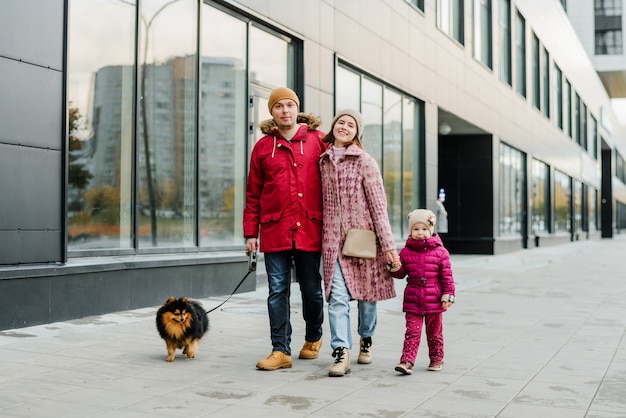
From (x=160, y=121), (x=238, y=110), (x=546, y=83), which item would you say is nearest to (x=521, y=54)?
(x=546, y=83)

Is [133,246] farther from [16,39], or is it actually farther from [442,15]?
[442,15]

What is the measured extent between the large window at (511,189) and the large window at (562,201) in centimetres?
921

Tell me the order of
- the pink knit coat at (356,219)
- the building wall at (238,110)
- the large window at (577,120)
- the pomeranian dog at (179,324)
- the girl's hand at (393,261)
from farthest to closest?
the large window at (577,120)
the building wall at (238,110)
the pomeranian dog at (179,324)
the pink knit coat at (356,219)
the girl's hand at (393,261)

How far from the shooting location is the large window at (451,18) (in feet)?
72.5

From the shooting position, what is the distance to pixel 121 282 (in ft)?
29.6

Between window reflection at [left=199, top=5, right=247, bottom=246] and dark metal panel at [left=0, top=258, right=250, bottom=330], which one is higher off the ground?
window reflection at [left=199, top=5, right=247, bottom=246]

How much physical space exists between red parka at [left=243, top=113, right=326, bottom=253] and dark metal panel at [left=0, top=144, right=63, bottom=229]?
2864 millimetres

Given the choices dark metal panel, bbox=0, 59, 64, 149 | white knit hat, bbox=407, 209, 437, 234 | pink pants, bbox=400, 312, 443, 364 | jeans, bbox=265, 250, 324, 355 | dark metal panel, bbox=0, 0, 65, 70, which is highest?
dark metal panel, bbox=0, 0, 65, 70

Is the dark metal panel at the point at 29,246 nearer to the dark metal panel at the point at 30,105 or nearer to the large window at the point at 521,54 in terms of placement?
the dark metal panel at the point at 30,105

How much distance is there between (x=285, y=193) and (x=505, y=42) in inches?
999

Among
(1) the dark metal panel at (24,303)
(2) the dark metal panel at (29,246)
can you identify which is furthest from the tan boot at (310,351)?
(2) the dark metal panel at (29,246)

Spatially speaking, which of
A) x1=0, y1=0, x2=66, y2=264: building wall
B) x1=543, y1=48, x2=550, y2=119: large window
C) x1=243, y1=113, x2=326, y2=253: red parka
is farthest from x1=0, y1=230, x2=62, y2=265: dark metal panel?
x1=543, y1=48, x2=550, y2=119: large window

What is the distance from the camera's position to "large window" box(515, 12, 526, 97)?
3144 cm

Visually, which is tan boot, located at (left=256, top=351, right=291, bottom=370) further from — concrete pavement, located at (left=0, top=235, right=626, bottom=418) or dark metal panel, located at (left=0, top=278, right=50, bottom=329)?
dark metal panel, located at (left=0, top=278, right=50, bottom=329)
